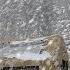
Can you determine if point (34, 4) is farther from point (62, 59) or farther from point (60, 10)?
point (62, 59)

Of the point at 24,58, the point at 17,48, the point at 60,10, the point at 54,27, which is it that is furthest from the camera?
the point at 60,10

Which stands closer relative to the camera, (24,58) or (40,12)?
(24,58)

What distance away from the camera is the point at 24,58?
3258 millimetres

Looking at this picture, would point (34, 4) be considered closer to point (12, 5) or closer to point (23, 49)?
point (12, 5)

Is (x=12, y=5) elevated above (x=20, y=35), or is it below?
above

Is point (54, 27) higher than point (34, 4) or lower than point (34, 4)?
Result: lower

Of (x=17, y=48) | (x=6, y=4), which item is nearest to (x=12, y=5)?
(x=6, y=4)

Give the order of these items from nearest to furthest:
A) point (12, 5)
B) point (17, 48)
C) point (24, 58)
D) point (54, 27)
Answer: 1. point (24, 58)
2. point (17, 48)
3. point (54, 27)
4. point (12, 5)

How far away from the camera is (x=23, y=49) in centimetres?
339

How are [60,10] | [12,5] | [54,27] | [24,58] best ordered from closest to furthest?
[24,58] < [54,27] < [60,10] < [12,5]

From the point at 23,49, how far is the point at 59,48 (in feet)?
1.34

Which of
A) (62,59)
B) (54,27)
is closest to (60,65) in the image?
(62,59)

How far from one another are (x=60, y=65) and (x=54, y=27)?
276 centimetres

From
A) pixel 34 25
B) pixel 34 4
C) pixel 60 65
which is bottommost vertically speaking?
pixel 60 65
